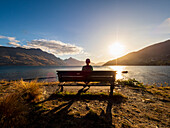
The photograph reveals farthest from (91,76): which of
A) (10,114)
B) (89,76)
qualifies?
(10,114)

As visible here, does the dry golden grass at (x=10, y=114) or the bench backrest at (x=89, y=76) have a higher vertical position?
the bench backrest at (x=89, y=76)

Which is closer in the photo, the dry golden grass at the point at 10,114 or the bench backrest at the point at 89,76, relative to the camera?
the dry golden grass at the point at 10,114

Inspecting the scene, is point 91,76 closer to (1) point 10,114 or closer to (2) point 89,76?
(2) point 89,76

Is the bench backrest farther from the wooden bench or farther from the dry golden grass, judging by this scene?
the dry golden grass

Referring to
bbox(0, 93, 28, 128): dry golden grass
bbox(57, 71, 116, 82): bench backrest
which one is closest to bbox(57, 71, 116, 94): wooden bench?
bbox(57, 71, 116, 82): bench backrest

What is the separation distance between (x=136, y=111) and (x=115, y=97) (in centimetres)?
137

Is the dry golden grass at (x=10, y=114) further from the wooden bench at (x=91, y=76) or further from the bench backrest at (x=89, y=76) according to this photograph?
the bench backrest at (x=89, y=76)

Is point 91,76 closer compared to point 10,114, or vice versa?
point 10,114

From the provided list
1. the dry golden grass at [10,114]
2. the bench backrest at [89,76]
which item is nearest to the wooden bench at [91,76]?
the bench backrest at [89,76]

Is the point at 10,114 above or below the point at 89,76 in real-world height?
below

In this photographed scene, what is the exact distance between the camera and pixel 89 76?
4820 mm

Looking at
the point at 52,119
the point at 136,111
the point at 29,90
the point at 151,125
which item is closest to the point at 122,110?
the point at 136,111

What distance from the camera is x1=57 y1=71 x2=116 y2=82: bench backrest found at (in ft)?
15.6

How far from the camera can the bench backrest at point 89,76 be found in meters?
→ 4.77
